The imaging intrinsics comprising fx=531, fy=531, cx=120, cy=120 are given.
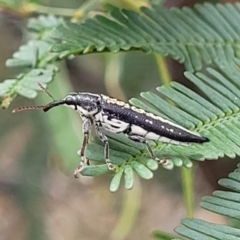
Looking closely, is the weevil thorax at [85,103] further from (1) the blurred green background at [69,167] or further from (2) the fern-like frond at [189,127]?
(1) the blurred green background at [69,167]

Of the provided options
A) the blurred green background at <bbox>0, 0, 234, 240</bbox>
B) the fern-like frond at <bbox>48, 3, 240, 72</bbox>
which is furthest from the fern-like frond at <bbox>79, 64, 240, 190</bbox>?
the blurred green background at <bbox>0, 0, 234, 240</bbox>

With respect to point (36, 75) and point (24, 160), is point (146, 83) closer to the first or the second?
point (24, 160)

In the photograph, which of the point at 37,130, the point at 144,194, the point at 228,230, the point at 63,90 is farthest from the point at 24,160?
the point at 228,230

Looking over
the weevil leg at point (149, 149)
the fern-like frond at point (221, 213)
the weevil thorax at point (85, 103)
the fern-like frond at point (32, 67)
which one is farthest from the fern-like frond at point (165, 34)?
the fern-like frond at point (221, 213)

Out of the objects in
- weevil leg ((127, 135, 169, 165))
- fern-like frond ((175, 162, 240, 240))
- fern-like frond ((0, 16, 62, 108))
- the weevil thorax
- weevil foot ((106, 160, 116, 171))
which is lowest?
fern-like frond ((175, 162, 240, 240))

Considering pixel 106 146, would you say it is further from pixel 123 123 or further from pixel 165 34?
pixel 165 34

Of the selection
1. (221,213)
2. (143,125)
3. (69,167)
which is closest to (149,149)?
(143,125)

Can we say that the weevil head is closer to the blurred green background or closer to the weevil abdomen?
the weevil abdomen
